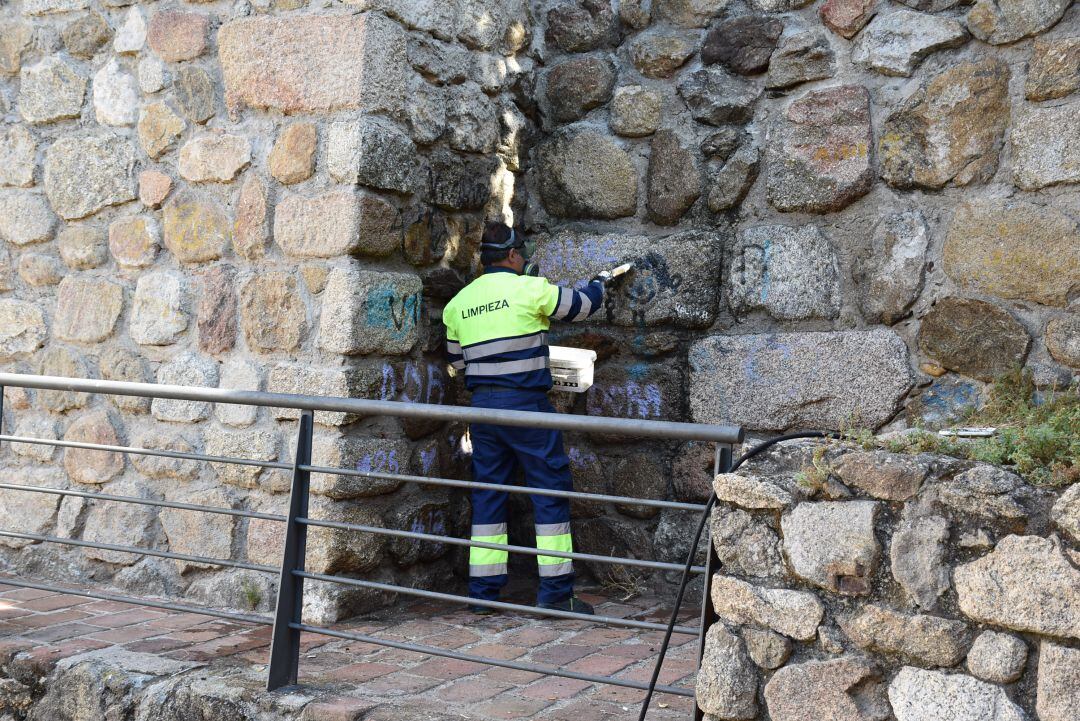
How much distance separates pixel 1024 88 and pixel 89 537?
12.5ft

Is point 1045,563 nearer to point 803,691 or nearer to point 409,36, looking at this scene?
point 803,691

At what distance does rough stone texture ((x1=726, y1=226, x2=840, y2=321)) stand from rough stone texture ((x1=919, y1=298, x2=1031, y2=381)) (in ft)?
1.21

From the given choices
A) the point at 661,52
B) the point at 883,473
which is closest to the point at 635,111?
the point at 661,52

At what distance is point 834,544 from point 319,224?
7.44 ft

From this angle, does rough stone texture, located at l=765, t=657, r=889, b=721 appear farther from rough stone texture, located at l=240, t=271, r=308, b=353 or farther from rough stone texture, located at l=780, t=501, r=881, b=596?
rough stone texture, located at l=240, t=271, r=308, b=353

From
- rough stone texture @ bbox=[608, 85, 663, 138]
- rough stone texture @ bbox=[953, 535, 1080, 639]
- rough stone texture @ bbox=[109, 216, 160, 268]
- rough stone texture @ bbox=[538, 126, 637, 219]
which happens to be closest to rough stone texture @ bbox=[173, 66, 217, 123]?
rough stone texture @ bbox=[109, 216, 160, 268]

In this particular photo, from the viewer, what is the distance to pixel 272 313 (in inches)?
156

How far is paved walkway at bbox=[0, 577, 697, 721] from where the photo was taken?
3033 millimetres

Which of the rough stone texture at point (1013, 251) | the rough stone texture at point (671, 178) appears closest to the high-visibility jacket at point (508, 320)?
the rough stone texture at point (671, 178)

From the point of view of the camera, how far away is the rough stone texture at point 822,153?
159 inches

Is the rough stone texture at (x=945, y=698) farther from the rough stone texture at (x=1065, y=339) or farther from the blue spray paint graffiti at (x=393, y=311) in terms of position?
the blue spray paint graffiti at (x=393, y=311)

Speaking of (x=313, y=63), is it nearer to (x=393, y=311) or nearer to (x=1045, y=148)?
(x=393, y=311)

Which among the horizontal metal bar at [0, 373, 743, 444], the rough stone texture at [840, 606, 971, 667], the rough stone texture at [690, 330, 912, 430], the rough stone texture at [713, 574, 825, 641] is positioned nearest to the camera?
the rough stone texture at [840, 606, 971, 667]

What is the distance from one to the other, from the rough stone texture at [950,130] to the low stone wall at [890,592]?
1855mm
